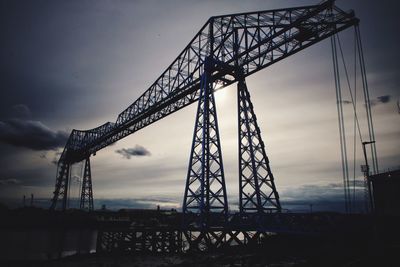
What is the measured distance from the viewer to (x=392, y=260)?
307 inches

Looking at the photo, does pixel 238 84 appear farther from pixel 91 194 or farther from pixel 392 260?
pixel 91 194

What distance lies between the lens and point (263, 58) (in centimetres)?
1811

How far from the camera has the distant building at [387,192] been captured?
74.5 ft

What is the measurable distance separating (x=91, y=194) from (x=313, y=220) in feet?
135

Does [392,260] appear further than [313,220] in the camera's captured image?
No

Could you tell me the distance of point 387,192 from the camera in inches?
930

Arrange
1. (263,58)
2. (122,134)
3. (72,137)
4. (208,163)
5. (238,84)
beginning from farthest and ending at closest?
(72,137) → (122,134) → (238,84) → (263,58) → (208,163)

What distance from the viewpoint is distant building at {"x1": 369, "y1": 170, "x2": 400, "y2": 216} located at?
22.7 meters

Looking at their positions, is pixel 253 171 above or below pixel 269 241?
above

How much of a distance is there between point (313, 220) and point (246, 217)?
4.26m

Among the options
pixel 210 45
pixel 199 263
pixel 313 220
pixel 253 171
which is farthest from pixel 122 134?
pixel 313 220

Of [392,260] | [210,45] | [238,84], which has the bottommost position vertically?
[392,260]

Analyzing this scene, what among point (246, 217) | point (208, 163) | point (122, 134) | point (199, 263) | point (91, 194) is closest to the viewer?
point (199, 263)

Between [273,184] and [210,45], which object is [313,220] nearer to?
[273,184]
